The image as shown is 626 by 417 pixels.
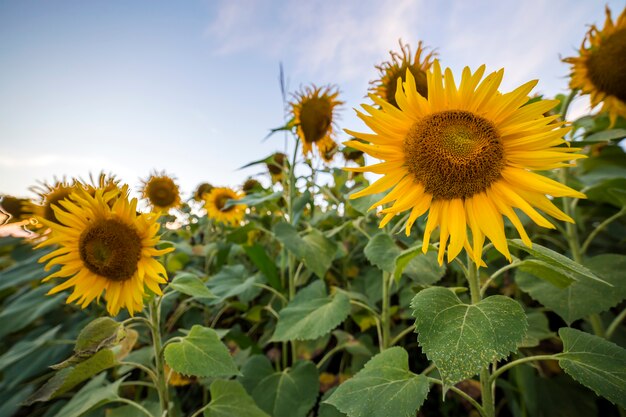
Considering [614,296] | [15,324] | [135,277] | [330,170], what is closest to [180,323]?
[15,324]

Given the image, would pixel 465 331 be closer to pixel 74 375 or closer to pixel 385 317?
pixel 385 317

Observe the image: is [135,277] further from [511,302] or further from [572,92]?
[572,92]

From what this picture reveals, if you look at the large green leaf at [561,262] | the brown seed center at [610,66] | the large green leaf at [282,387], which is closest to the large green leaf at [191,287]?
the large green leaf at [282,387]

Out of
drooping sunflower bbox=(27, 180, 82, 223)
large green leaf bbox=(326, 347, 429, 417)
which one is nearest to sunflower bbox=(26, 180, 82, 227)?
drooping sunflower bbox=(27, 180, 82, 223)

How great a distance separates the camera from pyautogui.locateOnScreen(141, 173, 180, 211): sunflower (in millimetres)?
2809

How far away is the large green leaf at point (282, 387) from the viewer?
4.35 feet

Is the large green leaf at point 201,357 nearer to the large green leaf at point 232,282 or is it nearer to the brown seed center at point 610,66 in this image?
the large green leaf at point 232,282

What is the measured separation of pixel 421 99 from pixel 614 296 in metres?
0.89

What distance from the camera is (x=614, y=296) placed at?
3.47 ft

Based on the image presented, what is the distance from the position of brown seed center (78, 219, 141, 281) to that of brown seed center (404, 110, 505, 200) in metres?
1.00

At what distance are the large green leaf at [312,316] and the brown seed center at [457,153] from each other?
1.95 feet

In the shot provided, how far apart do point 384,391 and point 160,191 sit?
251 centimetres

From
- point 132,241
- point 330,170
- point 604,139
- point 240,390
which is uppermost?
point 330,170

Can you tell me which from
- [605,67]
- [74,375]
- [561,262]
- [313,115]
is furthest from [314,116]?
[74,375]
